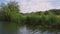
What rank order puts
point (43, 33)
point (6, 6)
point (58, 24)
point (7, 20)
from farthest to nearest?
point (6, 6) < point (7, 20) < point (58, 24) < point (43, 33)

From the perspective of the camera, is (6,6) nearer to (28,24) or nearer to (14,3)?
(14,3)

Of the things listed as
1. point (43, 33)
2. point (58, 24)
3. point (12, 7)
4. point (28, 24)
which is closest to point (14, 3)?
point (12, 7)

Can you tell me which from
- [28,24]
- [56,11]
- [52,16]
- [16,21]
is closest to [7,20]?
[16,21]

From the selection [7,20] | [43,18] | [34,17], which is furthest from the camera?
[7,20]

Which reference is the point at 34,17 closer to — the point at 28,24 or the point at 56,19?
the point at 28,24

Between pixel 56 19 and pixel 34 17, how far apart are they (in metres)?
1.86

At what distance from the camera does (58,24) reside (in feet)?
32.3

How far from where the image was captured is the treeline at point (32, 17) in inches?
400

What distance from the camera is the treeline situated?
10156mm

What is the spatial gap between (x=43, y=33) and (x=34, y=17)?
11.0ft

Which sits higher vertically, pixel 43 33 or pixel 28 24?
pixel 43 33

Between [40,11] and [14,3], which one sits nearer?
[40,11]

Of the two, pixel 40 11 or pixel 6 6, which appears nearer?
pixel 40 11

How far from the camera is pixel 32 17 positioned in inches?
452
